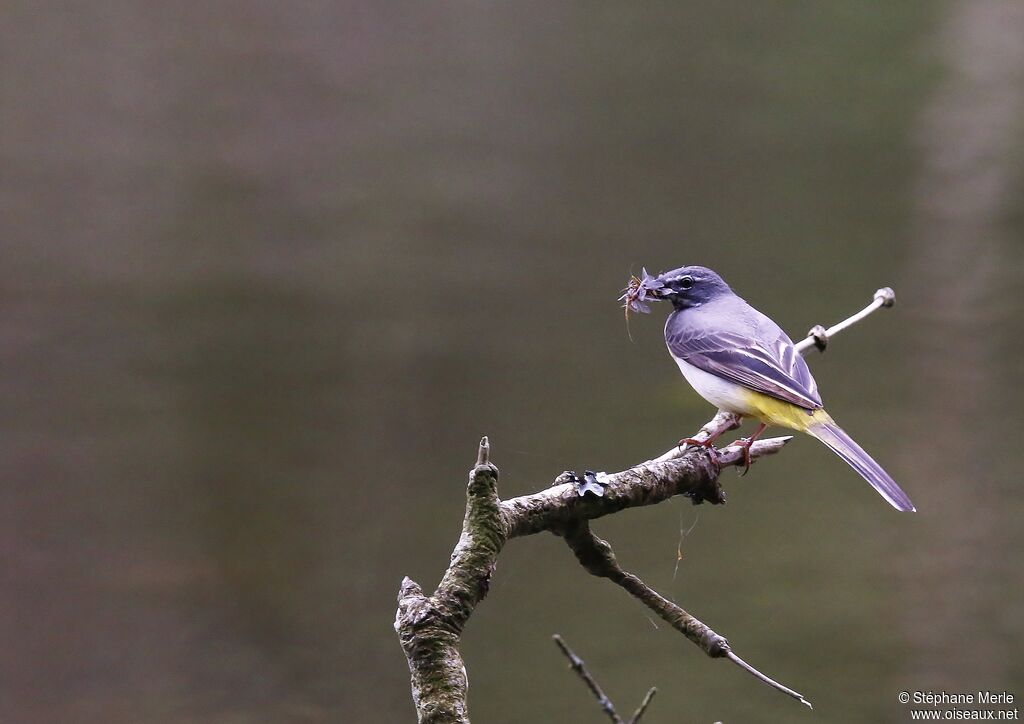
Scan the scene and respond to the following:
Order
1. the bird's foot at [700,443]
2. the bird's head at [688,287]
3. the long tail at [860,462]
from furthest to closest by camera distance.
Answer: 1. the bird's head at [688,287]
2. the long tail at [860,462]
3. the bird's foot at [700,443]

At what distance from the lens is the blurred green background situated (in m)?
6.87

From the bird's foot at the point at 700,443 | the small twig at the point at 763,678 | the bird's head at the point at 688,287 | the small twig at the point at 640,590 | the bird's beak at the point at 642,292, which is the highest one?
the bird's head at the point at 688,287

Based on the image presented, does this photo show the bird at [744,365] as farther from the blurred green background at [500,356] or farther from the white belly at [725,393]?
the blurred green background at [500,356]

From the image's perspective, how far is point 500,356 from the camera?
9008mm

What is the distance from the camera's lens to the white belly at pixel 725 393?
358 cm

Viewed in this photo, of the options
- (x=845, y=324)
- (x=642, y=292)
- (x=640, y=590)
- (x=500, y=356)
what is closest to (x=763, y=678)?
(x=640, y=590)

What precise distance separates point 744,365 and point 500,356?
5462 mm

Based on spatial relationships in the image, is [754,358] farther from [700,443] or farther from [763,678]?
[763,678]

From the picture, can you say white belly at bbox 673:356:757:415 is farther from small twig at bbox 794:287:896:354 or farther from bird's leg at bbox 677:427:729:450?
bird's leg at bbox 677:427:729:450

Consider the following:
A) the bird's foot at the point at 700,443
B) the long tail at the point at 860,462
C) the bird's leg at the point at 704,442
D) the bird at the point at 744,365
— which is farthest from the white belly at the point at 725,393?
the bird's foot at the point at 700,443

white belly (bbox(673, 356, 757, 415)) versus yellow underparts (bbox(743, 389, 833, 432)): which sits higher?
white belly (bbox(673, 356, 757, 415))

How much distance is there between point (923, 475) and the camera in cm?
825

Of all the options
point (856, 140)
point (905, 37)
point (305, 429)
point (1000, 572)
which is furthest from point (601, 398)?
point (905, 37)

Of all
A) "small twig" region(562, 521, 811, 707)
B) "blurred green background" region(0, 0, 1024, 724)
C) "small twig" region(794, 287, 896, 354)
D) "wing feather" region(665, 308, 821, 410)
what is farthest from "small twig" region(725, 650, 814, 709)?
"blurred green background" region(0, 0, 1024, 724)
